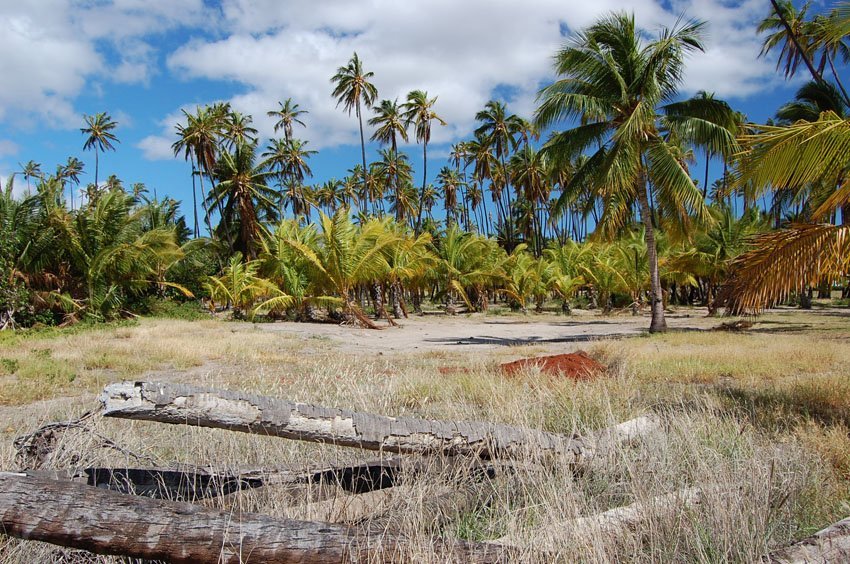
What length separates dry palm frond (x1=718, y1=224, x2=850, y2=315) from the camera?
496 cm

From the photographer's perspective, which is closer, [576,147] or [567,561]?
[567,561]

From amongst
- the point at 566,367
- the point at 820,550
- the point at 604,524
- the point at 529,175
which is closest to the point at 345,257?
the point at 566,367

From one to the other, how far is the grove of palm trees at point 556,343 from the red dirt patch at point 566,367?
1.30 feet

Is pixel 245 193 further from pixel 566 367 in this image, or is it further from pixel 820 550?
pixel 820 550

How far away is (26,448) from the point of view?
315cm

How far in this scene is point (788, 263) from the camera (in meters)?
5.18

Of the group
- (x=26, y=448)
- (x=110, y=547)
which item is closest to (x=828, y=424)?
(x=110, y=547)

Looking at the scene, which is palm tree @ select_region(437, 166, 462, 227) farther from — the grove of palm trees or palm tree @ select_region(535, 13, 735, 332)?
palm tree @ select_region(535, 13, 735, 332)

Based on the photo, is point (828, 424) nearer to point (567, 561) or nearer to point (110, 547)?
point (567, 561)

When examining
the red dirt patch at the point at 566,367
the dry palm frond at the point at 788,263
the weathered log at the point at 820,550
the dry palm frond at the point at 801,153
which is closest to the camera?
the weathered log at the point at 820,550

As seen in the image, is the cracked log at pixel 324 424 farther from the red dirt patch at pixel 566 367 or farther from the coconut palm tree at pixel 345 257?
the coconut palm tree at pixel 345 257

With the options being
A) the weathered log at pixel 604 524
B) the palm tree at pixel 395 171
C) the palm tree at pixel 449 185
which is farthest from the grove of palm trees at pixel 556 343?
the palm tree at pixel 449 185

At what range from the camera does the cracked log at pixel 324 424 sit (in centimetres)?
281

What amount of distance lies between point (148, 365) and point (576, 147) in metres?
13.2
